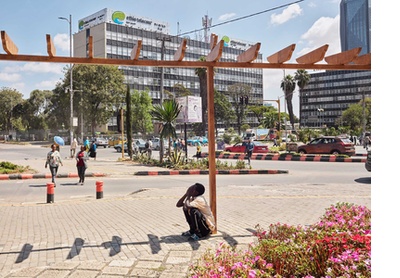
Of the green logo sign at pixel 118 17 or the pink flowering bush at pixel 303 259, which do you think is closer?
the pink flowering bush at pixel 303 259

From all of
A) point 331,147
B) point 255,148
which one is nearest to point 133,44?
point 255,148

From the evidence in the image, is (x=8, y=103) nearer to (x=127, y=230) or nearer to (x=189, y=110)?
(x=189, y=110)

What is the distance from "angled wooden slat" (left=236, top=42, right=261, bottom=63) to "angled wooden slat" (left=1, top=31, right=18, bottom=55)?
3205mm

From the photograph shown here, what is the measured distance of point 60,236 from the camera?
20.2 ft

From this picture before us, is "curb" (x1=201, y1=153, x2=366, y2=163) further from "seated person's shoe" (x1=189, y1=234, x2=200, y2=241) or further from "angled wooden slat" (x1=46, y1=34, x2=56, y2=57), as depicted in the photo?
"angled wooden slat" (x1=46, y1=34, x2=56, y2=57)

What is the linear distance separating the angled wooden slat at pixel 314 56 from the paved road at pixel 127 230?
2828 millimetres

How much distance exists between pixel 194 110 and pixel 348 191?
1327 centimetres

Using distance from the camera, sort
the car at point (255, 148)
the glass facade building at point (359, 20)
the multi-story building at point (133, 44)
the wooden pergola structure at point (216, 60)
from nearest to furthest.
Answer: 1. the glass facade building at point (359, 20)
2. the wooden pergola structure at point (216, 60)
3. the car at point (255, 148)
4. the multi-story building at point (133, 44)

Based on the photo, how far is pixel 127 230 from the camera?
254 inches

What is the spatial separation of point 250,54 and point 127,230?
3.52 meters

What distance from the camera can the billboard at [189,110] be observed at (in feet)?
74.3

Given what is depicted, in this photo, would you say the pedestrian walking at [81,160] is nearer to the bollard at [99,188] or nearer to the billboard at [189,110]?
the bollard at [99,188]

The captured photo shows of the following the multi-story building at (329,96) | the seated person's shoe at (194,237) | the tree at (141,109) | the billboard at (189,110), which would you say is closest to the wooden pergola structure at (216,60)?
the seated person's shoe at (194,237)

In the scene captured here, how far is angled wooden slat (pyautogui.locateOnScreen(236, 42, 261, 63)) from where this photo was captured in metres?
5.35
